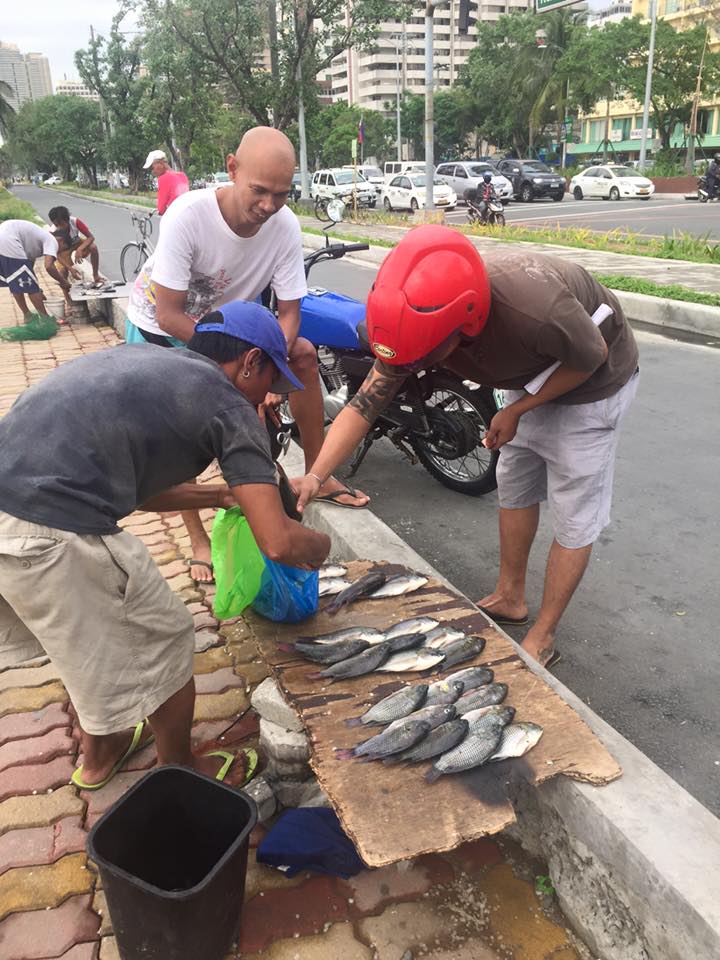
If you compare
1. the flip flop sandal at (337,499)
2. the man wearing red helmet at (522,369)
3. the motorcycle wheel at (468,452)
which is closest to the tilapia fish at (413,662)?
the man wearing red helmet at (522,369)

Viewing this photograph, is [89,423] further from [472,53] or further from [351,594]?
[472,53]

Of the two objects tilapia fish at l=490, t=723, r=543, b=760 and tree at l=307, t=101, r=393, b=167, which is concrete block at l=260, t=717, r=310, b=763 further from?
tree at l=307, t=101, r=393, b=167

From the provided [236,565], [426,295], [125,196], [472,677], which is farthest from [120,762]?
[125,196]

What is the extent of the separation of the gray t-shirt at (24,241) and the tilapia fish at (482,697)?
29.3 ft

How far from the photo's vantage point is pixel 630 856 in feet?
5.57

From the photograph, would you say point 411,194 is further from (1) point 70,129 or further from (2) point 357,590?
(1) point 70,129

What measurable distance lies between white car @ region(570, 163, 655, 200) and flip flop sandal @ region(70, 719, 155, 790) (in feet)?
99.2

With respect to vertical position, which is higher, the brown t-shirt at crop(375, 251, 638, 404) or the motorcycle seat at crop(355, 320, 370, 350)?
the brown t-shirt at crop(375, 251, 638, 404)

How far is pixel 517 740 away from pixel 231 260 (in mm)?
2376

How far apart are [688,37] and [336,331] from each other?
41.1 metres

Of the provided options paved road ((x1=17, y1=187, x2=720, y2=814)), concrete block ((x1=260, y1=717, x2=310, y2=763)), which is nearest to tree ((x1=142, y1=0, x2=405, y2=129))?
paved road ((x1=17, y1=187, x2=720, y2=814))

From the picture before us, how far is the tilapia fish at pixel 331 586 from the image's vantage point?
9.32ft

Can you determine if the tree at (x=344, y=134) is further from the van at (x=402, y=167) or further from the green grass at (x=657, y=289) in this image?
the green grass at (x=657, y=289)

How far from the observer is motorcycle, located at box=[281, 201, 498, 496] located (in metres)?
4.32
